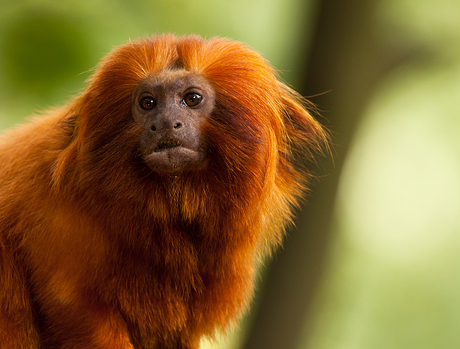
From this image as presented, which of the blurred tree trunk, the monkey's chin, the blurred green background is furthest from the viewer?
the blurred tree trunk

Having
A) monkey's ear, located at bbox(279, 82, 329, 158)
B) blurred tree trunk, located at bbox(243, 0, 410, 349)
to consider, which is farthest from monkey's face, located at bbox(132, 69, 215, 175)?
blurred tree trunk, located at bbox(243, 0, 410, 349)

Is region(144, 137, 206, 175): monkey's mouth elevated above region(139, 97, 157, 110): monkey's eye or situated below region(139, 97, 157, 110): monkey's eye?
below

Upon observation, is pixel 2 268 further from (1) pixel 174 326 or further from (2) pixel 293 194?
(2) pixel 293 194

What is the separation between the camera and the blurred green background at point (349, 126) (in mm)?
2730

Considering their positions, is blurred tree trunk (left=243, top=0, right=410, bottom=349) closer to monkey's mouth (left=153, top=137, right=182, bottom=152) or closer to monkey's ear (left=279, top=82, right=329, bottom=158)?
monkey's ear (left=279, top=82, right=329, bottom=158)

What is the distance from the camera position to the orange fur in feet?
7.02

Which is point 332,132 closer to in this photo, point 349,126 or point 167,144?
point 349,126

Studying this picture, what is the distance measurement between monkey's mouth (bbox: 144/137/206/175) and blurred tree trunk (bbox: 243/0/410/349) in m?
1.22

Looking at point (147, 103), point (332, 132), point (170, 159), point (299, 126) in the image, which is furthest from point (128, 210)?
point (332, 132)

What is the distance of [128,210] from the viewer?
216 centimetres

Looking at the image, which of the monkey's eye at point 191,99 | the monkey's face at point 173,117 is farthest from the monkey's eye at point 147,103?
the monkey's eye at point 191,99

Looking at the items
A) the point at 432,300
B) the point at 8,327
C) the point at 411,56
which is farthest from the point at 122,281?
the point at 432,300

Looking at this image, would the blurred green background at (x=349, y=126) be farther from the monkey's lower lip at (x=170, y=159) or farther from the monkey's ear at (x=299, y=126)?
the monkey's lower lip at (x=170, y=159)

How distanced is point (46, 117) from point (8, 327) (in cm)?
102
